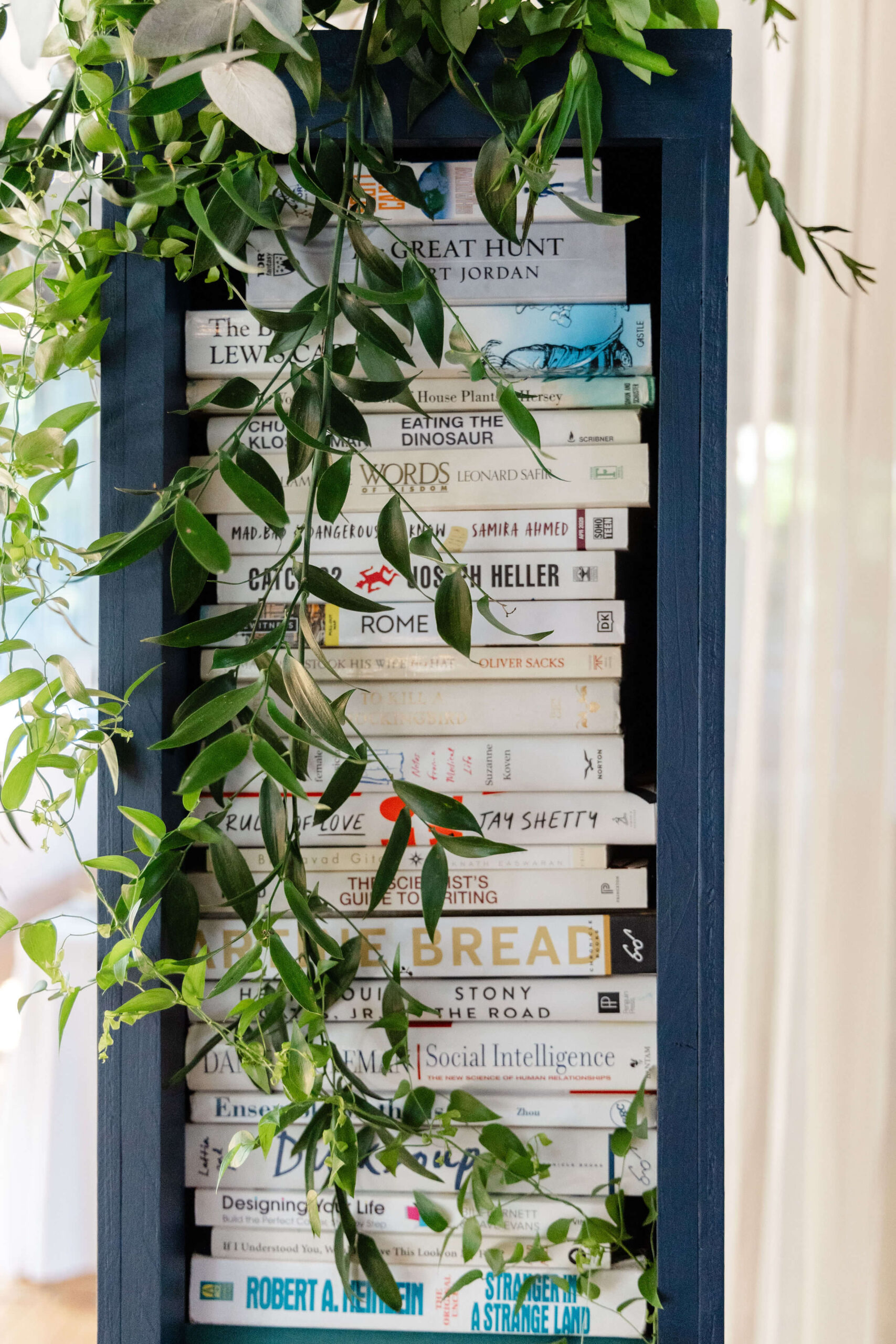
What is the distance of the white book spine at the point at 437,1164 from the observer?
2.13 feet

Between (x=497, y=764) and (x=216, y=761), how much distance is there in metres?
0.24

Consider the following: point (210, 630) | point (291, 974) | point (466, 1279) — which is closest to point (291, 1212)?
point (466, 1279)

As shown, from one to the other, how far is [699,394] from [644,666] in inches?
8.9

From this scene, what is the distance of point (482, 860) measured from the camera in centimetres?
66

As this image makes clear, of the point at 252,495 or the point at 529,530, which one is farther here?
the point at 529,530

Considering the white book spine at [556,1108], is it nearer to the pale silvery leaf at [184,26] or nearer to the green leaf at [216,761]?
the green leaf at [216,761]

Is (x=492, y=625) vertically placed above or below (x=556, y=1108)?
above

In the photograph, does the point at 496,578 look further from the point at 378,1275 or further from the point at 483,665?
the point at 378,1275

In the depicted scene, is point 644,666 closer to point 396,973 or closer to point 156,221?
point 396,973

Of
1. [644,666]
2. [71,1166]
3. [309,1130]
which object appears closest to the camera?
[309,1130]

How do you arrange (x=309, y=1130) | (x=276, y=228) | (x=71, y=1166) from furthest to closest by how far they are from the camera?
1. (x=71, y=1166)
2. (x=309, y=1130)
3. (x=276, y=228)

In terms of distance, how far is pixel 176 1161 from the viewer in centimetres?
65

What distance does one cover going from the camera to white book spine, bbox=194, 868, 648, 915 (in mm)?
657

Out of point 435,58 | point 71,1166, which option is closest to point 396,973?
point 435,58
